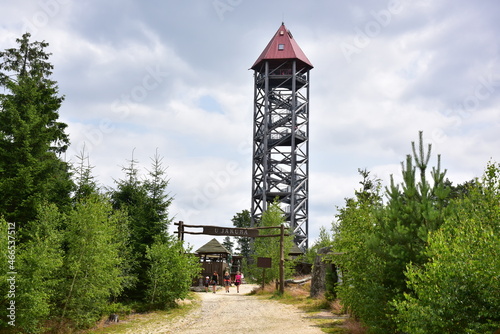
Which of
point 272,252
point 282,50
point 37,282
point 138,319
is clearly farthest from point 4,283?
point 282,50

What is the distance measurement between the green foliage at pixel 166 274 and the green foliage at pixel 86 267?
388 centimetres

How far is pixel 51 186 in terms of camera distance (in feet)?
56.7

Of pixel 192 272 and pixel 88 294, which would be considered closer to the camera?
pixel 88 294

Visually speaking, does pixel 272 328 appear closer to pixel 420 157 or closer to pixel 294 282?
pixel 420 157

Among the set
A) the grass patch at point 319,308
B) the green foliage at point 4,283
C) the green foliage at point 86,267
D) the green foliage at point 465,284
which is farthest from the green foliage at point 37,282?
the green foliage at point 465,284

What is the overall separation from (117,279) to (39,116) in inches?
282

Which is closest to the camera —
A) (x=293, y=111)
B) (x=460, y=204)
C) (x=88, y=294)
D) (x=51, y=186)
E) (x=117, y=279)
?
(x=460, y=204)

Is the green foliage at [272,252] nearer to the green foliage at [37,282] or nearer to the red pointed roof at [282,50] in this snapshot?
→ the green foliage at [37,282]

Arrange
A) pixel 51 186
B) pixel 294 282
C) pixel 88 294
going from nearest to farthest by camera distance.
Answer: pixel 88 294
pixel 51 186
pixel 294 282

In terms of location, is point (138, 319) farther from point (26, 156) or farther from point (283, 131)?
point (283, 131)

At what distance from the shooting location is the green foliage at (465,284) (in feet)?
22.7

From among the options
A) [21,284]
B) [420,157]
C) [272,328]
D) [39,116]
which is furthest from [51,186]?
[420,157]

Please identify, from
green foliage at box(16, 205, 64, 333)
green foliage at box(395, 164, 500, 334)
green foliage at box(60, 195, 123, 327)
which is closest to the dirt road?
green foliage at box(60, 195, 123, 327)

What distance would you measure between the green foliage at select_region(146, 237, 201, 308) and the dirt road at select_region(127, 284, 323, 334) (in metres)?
1.18
